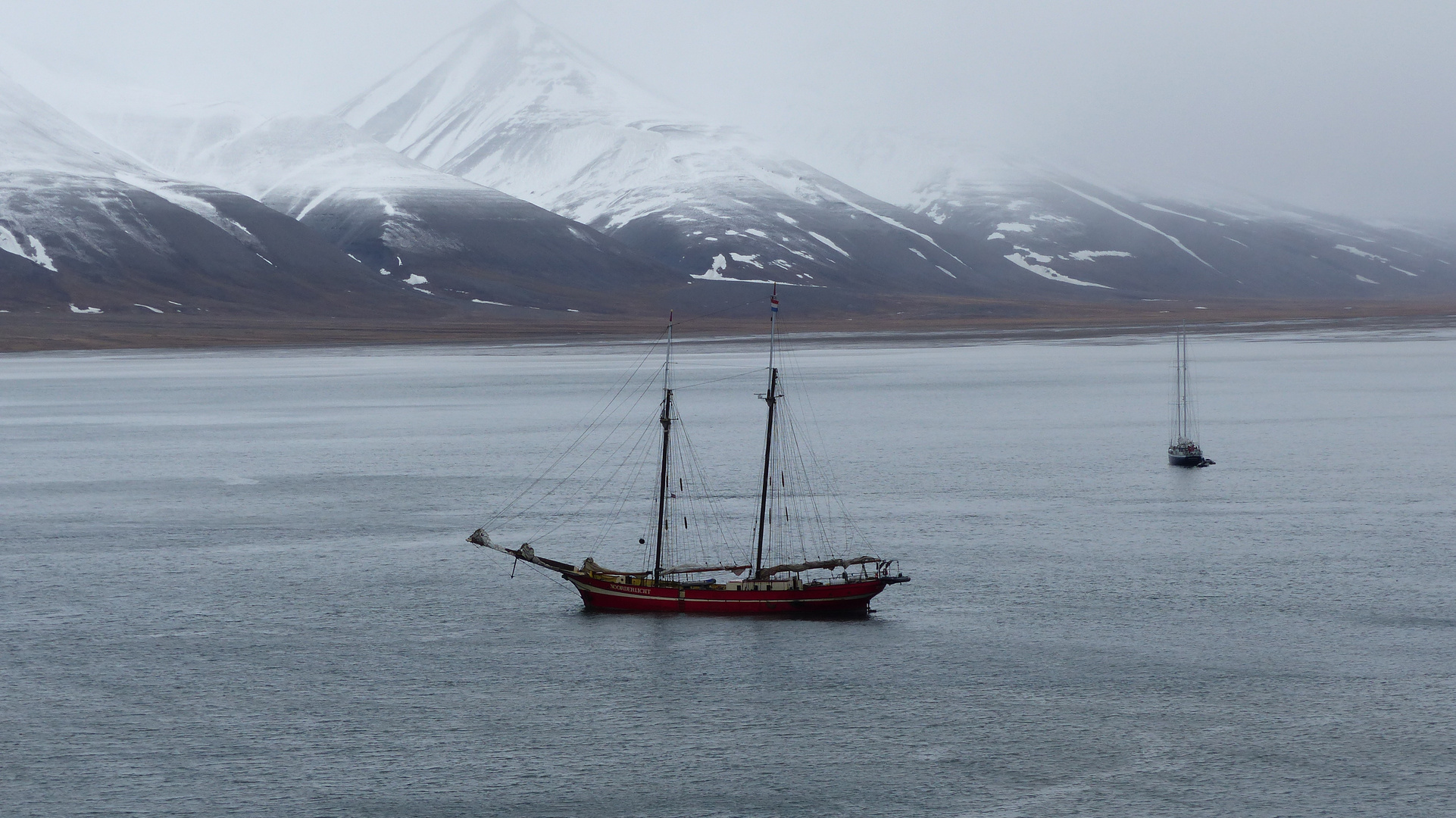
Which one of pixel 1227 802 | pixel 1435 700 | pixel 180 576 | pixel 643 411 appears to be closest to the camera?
pixel 1227 802

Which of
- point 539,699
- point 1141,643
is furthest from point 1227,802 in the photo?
point 539,699

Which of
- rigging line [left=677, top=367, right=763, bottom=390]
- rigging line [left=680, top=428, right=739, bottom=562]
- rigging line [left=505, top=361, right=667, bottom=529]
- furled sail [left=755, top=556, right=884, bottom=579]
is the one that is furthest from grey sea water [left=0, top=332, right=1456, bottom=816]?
rigging line [left=677, top=367, right=763, bottom=390]

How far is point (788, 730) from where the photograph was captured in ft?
135

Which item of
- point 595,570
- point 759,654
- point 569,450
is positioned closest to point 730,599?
point 595,570

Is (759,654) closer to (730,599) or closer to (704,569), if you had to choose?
(730,599)

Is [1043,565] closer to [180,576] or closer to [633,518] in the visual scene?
[633,518]

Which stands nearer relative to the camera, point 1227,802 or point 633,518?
point 1227,802

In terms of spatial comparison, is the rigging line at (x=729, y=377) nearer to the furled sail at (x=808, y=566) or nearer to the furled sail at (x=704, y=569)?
the furled sail at (x=704, y=569)

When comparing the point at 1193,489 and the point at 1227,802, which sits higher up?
the point at 1193,489

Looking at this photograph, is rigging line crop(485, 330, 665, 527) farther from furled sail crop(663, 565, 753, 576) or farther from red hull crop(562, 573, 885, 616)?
red hull crop(562, 573, 885, 616)

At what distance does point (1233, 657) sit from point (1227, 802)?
452 inches

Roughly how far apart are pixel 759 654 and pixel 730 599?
A: 234 inches

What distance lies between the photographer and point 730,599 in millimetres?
54719

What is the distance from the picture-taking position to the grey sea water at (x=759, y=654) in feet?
123
